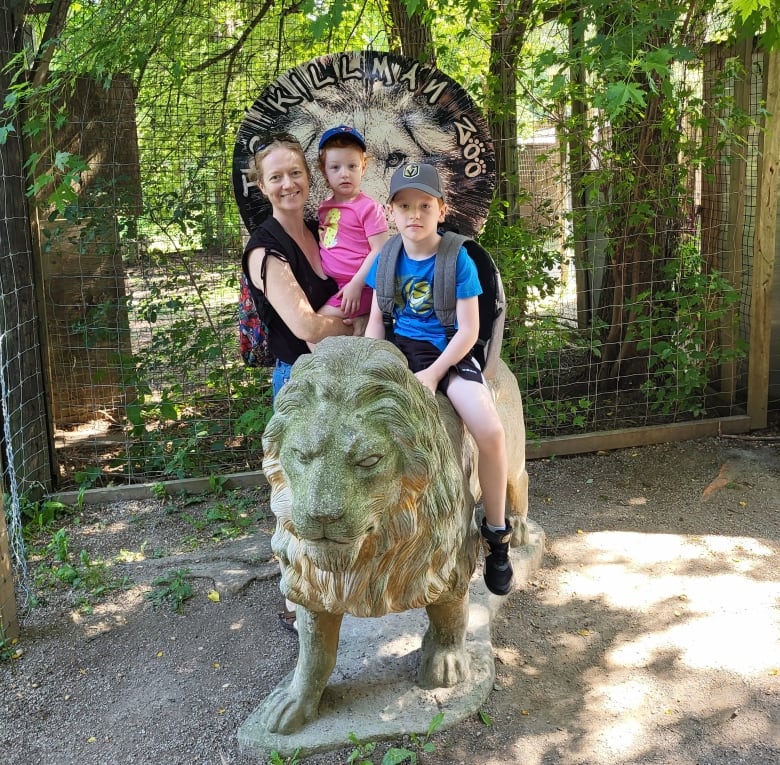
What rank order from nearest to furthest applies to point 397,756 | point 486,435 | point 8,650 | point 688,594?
point 397,756 → point 486,435 → point 8,650 → point 688,594

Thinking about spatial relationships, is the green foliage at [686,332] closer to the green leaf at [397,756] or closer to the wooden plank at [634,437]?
the wooden plank at [634,437]

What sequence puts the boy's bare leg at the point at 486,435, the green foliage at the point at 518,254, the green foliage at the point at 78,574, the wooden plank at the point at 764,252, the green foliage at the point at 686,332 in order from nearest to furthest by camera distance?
the boy's bare leg at the point at 486,435
the green foliage at the point at 78,574
the green foliage at the point at 518,254
the wooden plank at the point at 764,252
the green foliage at the point at 686,332

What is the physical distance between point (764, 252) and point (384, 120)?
323 centimetres

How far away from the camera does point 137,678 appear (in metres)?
3.35

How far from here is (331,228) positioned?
322cm

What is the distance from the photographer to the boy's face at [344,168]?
10.2 feet

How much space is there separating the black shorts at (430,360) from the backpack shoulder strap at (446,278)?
0.13 m

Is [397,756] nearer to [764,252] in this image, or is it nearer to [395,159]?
[395,159]

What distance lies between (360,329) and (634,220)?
308 centimetres

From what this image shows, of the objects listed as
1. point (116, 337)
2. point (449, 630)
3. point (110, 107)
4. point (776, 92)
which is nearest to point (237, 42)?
point (110, 107)

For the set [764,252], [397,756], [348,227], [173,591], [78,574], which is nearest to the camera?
[397,756]

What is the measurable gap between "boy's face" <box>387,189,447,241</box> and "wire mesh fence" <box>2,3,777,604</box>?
256 cm

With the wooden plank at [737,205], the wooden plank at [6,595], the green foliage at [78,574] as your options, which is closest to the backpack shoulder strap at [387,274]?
the wooden plank at [6,595]

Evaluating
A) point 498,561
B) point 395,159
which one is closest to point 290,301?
point 498,561
